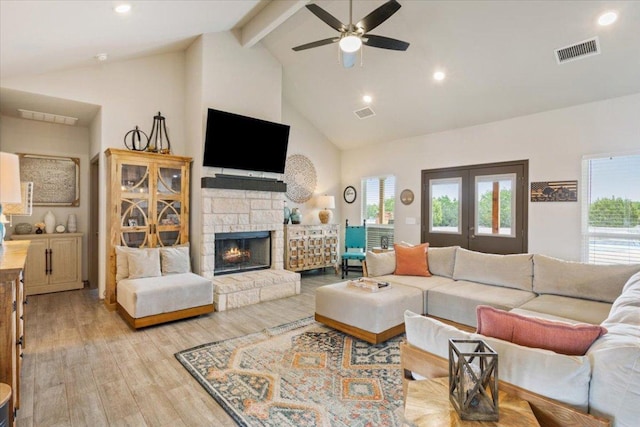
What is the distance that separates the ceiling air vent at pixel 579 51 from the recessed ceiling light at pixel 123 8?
4823 millimetres

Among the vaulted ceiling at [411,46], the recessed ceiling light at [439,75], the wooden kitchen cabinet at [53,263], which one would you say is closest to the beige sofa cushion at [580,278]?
the vaulted ceiling at [411,46]

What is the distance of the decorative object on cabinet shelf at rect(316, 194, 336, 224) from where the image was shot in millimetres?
7070

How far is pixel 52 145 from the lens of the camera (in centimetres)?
538

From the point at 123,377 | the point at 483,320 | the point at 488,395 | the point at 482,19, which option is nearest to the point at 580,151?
the point at 482,19

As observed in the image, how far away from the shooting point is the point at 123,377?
2.66m

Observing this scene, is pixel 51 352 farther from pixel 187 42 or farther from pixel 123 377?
pixel 187 42

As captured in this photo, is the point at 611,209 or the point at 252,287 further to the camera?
the point at 252,287

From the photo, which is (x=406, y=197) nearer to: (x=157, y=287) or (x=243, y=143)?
(x=243, y=143)

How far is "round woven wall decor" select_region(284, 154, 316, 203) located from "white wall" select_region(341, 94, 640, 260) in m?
2.28

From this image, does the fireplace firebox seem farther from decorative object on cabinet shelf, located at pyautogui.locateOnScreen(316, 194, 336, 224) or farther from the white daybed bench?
decorative object on cabinet shelf, located at pyautogui.locateOnScreen(316, 194, 336, 224)

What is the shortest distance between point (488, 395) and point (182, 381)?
2.27 metres

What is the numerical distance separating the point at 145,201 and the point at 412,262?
3874mm

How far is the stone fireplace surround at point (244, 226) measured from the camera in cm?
466

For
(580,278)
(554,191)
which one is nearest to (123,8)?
(580,278)
